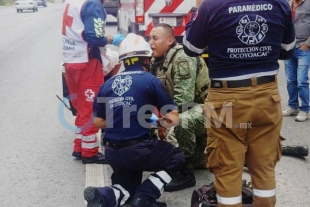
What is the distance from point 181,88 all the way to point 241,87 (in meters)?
1.16

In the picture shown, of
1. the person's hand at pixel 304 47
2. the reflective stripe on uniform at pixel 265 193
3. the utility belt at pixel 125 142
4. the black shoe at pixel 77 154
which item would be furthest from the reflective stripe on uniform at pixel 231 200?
the person's hand at pixel 304 47

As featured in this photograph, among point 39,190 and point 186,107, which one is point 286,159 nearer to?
point 186,107

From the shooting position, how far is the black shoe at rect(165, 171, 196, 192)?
163 inches

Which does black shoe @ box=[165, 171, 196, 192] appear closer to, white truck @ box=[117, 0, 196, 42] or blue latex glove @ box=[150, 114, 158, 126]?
blue latex glove @ box=[150, 114, 158, 126]

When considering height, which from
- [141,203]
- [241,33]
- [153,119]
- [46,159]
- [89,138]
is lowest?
[46,159]

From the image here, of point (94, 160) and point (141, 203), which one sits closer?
point (141, 203)

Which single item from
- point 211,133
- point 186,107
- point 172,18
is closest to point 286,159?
point 186,107

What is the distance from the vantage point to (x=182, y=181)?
4180 millimetres

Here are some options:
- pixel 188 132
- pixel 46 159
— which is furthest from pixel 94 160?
pixel 188 132

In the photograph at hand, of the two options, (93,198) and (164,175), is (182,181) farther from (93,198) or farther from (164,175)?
(93,198)

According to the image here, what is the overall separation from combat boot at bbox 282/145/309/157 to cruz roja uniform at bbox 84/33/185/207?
1722mm

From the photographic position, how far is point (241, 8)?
2846 mm

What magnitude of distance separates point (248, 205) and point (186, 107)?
46.0 inches

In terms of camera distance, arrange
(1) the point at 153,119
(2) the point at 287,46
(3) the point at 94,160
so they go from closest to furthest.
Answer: (2) the point at 287,46
(1) the point at 153,119
(3) the point at 94,160
